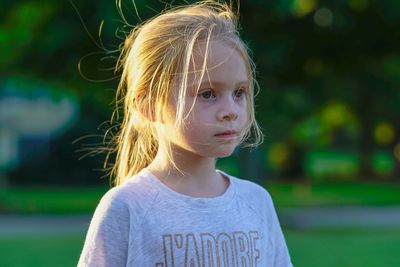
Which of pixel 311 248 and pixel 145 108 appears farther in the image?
pixel 311 248

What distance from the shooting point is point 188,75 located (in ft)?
8.26

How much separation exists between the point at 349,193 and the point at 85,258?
25534mm

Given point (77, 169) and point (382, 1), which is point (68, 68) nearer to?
point (382, 1)

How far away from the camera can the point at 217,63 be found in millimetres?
2512

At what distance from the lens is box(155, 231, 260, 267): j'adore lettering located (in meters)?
2.44

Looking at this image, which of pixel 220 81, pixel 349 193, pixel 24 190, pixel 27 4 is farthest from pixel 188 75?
pixel 24 190

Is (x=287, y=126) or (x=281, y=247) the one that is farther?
(x=287, y=126)

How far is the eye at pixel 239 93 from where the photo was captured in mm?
2564

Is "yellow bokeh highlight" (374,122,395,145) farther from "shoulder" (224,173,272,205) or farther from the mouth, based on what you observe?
the mouth

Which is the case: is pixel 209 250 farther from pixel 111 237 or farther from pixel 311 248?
pixel 311 248

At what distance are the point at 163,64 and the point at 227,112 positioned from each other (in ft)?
0.73

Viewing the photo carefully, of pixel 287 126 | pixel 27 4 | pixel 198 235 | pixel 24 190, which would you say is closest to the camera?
pixel 198 235

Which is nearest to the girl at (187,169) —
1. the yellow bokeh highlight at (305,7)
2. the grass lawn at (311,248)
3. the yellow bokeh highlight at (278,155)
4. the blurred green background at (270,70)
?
the blurred green background at (270,70)

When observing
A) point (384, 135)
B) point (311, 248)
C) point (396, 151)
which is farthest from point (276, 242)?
point (384, 135)
